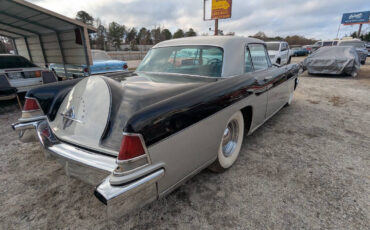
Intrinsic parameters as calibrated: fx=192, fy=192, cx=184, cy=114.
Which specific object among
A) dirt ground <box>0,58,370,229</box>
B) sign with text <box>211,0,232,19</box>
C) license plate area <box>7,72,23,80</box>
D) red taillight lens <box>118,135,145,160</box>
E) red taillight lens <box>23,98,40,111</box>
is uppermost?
sign with text <box>211,0,232,19</box>

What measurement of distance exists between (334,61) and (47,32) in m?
12.3

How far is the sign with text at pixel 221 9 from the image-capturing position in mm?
18930

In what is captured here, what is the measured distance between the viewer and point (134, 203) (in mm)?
1311

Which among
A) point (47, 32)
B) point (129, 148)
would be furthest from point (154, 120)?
point (47, 32)

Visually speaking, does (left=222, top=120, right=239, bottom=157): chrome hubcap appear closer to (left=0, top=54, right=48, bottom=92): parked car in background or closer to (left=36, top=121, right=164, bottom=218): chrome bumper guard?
(left=36, top=121, right=164, bottom=218): chrome bumper guard

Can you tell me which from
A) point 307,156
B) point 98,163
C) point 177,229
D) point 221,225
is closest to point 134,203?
point 98,163

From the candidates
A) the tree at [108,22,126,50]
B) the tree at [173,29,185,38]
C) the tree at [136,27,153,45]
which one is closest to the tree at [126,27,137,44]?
the tree at [136,27,153,45]

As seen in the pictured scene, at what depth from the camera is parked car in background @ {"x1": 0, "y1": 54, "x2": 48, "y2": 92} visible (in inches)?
190

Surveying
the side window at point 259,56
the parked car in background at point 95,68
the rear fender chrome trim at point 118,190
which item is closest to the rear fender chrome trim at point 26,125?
the rear fender chrome trim at point 118,190

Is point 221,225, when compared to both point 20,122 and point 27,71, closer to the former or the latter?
point 20,122

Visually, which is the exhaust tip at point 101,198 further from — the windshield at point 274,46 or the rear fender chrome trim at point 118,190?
the windshield at point 274,46

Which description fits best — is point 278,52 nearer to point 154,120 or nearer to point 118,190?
point 154,120

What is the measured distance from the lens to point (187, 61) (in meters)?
2.66

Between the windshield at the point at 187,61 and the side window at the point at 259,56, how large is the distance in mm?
800
